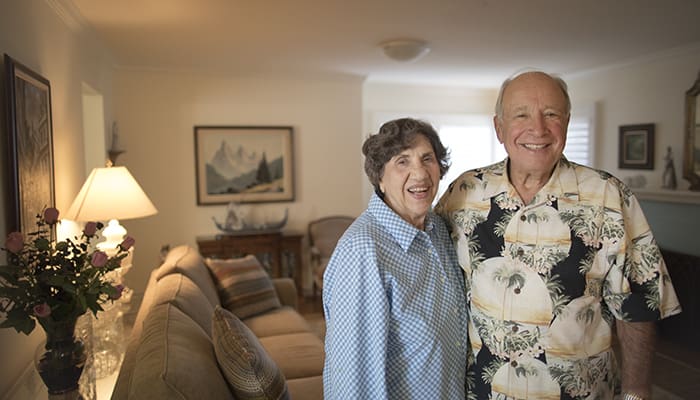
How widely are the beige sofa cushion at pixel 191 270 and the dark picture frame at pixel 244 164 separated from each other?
5.74ft

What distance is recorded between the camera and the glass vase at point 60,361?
1593 millimetres

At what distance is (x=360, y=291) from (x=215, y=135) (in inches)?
170

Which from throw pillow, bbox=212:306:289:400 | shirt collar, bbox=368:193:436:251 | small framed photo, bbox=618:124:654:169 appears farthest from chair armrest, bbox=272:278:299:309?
small framed photo, bbox=618:124:654:169

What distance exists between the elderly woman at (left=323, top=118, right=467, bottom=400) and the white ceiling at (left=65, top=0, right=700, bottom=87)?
174 centimetres

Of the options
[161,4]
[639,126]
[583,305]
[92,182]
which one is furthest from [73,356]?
[639,126]

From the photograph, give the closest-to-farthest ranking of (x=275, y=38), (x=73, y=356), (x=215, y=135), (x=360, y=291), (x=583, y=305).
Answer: (x=360, y=291) < (x=583, y=305) < (x=73, y=356) < (x=275, y=38) < (x=215, y=135)

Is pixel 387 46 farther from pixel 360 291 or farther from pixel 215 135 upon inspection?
pixel 360 291

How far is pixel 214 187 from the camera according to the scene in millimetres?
5316

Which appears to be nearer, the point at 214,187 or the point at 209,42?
the point at 209,42

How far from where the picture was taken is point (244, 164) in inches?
212

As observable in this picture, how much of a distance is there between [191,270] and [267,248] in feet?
6.91

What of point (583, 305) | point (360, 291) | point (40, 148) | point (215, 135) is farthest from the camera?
point (215, 135)

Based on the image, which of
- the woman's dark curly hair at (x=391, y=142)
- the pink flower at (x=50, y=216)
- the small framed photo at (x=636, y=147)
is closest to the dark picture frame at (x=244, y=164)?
the small framed photo at (x=636, y=147)

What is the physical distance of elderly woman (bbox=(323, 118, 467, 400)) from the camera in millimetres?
1311
